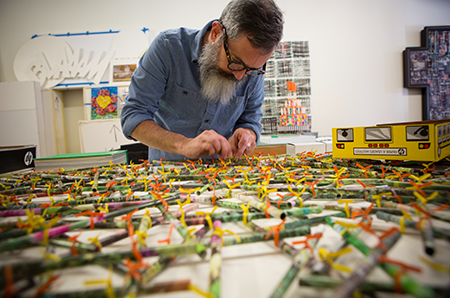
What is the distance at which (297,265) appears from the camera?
25cm

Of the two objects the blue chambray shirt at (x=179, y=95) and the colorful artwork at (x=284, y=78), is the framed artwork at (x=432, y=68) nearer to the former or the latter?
the colorful artwork at (x=284, y=78)

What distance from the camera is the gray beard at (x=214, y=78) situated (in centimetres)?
104

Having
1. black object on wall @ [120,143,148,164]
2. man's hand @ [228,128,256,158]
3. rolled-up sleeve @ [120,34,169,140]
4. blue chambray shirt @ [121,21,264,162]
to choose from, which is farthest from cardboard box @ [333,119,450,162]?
black object on wall @ [120,143,148,164]

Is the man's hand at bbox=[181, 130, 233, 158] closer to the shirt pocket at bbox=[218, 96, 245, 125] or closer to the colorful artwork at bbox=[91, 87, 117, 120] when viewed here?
the shirt pocket at bbox=[218, 96, 245, 125]

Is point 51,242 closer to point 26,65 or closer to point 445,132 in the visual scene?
point 445,132

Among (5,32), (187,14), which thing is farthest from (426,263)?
(5,32)

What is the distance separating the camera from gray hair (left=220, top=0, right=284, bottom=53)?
0.81 m

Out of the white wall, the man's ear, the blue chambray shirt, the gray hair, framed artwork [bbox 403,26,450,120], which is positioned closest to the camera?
the gray hair

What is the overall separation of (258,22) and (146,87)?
646mm

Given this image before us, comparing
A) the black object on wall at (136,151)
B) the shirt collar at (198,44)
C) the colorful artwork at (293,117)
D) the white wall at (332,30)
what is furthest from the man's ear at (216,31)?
the white wall at (332,30)

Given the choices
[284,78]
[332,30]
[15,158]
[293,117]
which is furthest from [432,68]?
[15,158]

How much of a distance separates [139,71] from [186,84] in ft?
0.86

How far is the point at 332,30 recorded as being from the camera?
3.00 meters

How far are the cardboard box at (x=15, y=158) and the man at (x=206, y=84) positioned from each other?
737 mm
